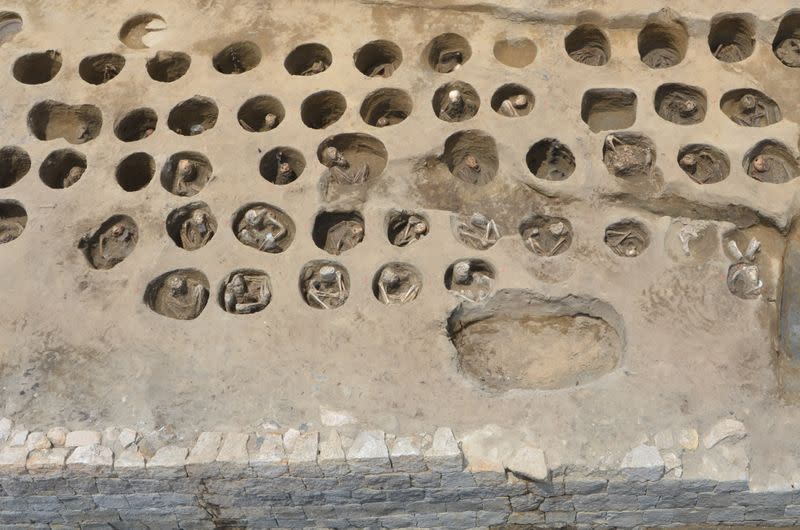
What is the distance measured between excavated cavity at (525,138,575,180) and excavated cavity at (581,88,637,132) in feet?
1.50

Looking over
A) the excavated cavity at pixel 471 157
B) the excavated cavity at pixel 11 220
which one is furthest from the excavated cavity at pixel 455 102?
the excavated cavity at pixel 11 220

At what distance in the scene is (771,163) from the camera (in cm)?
734

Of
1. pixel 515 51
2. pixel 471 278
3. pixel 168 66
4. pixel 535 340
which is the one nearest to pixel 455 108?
pixel 515 51

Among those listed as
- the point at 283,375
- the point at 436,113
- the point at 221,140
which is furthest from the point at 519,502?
the point at 221,140

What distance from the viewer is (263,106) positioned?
793 cm

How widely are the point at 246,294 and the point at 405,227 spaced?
4.80 ft

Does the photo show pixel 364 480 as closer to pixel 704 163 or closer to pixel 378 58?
pixel 704 163

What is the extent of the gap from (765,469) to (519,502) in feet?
5.80

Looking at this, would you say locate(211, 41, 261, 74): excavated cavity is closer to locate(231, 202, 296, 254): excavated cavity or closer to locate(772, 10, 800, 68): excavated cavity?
locate(231, 202, 296, 254): excavated cavity

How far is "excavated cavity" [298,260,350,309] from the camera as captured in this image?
6793mm

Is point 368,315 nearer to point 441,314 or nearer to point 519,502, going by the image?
point 441,314

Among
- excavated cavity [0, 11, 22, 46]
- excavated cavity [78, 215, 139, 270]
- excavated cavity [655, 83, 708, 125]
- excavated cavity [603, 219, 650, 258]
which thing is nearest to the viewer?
excavated cavity [603, 219, 650, 258]

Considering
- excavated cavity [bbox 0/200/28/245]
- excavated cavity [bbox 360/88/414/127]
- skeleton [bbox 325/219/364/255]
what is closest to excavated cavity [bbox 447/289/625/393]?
skeleton [bbox 325/219/364/255]

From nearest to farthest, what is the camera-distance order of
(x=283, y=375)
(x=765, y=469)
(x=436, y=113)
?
(x=765, y=469) < (x=283, y=375) < (x=436, y=113)
